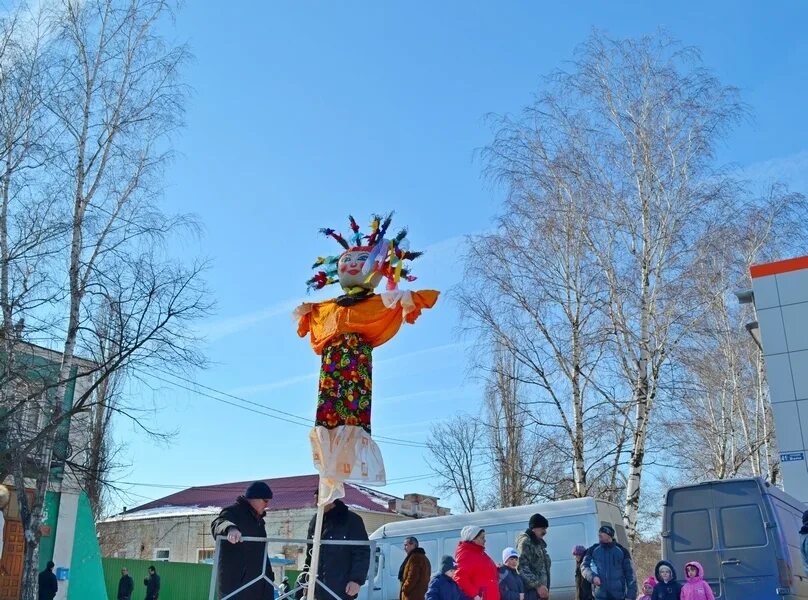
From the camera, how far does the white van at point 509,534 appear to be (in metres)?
13.2

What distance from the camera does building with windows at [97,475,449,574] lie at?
33719mm

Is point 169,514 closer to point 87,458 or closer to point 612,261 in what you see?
point 87,458

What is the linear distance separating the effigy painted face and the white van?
21.6ft

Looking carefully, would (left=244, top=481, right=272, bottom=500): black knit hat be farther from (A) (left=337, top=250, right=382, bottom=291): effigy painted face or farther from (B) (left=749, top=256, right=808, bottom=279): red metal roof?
(B) (left=749, top=256, right=808, bottom=279): red metal roof

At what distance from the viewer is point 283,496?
36.7m

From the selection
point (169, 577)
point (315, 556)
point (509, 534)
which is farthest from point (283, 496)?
point (315, 556)

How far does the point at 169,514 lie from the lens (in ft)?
120

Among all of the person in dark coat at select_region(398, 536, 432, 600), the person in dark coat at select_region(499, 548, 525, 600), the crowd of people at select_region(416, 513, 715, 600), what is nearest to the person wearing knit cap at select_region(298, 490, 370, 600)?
the crowd of people at select_region(416, 513, 715, 600)

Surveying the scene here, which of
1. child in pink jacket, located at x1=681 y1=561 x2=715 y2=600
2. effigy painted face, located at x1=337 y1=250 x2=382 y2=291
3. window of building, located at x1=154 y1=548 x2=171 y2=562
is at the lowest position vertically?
A: child in pink jacket, located at x1=681 y1=561 x2=715 y2=600

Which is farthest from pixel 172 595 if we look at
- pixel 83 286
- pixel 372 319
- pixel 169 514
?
pixel 372 319

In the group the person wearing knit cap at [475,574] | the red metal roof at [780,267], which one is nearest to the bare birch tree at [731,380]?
the red metal roof at [780,267]

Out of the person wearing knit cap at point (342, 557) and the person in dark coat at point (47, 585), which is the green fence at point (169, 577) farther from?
the person wearing knit cap at point (342, 557)

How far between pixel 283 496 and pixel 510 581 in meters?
28.7

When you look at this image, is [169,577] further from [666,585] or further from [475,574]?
[475,574]
